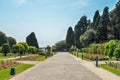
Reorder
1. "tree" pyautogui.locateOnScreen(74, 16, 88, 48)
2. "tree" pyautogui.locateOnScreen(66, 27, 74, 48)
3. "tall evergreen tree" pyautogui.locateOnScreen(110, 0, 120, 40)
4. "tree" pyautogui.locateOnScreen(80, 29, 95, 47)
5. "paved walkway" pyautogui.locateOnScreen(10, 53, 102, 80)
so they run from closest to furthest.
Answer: "paved walkway" pyautogui.locateOnScreen(10, 53, 102, 80), "tall evergreen tree" pyautogui.locateOnScreen(110, 0, 120, 40), "tree" pyautogui.locateOnScreen(80, 29, 95, 47), "tree" pyautogui.locateOnScreen(74, 16, 88, 48), "tree" pyautogui.locateOnScreen(66, 27, 74, 48)

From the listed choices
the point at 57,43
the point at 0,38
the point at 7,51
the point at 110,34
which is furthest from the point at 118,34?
the point at 57,43

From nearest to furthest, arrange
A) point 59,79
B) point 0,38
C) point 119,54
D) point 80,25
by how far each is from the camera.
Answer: point 59,79
point 119,54
point 0,38
point 80,25

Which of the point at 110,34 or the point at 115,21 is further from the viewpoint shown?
the point at 110,34

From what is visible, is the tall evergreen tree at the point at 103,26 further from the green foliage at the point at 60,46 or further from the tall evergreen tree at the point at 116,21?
the green foliage at the point at 60,46

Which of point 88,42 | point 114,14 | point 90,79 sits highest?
point 114,14

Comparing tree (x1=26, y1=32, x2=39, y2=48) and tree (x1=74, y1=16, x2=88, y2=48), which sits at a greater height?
Result: tree (x1=74, y1=16, x2=88, y2=48)

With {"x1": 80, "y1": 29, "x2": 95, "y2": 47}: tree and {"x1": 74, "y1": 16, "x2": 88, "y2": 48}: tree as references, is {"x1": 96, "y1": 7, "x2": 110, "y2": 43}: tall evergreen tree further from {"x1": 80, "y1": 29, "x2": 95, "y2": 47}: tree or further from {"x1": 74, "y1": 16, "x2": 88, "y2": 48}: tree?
{"x1": 74, "y1": 16, "x2": 88, "y2": 48}: tree

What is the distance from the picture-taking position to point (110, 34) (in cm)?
8275

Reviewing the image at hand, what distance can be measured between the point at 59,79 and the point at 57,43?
147m

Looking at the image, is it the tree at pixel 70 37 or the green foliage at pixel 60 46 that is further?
the green foliage at pixel 60 46

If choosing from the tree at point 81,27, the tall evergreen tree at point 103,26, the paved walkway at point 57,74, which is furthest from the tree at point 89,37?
the paved walkway at point 57,74

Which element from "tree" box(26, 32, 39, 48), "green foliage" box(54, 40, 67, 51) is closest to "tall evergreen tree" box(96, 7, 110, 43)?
"tree" box(26, 32, 39, 48)

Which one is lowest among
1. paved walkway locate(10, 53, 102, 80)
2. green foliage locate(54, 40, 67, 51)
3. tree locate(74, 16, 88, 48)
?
paved walkway locate(10, 53, 102, 80)

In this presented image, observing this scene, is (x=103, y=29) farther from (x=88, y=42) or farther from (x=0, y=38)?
(x=0, y=38)
